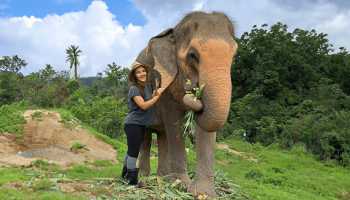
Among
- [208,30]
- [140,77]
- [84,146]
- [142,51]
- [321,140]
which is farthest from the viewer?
[321,140]

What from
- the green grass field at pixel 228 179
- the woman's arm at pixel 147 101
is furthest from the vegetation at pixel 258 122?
the woman's arm at pixel 147 101

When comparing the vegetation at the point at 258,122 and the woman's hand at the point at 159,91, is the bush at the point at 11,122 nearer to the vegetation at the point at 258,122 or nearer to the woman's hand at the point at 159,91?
the vegetation at the point at 258,122

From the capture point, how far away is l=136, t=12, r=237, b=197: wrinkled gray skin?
19.8 ft

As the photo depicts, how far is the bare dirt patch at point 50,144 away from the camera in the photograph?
417 inches

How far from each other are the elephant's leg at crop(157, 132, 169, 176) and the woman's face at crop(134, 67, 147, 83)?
1191mm

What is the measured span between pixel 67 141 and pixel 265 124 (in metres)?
13.8

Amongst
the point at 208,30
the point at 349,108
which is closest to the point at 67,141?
the point at 208,30

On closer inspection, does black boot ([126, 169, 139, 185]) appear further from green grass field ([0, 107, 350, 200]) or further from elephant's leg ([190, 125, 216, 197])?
elephant's leg ([190, 125, 216, 197])

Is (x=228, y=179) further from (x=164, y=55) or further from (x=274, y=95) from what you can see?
(x=274, y=95)

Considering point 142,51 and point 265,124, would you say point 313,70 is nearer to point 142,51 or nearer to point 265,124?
point 265,124

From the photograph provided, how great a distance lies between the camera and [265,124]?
24.5m

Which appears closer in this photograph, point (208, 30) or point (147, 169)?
point (208, 30)

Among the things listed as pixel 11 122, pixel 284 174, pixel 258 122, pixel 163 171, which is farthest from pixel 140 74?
pixel 258 122

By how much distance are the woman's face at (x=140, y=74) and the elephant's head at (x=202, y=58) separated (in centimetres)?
19
